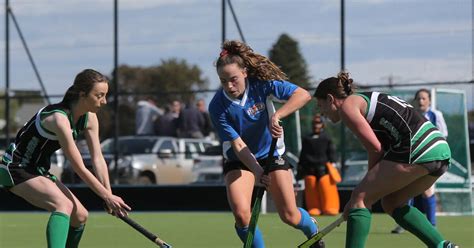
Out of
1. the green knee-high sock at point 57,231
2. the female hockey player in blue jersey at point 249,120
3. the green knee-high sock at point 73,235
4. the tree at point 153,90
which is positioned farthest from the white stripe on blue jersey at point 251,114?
the tree at point 153,90

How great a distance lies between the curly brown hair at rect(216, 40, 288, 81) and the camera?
6.87m

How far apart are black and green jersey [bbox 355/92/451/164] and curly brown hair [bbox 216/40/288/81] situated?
0.67m

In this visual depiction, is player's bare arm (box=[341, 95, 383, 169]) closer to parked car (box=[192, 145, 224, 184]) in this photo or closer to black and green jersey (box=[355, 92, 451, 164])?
black and green jersey (box=[355, 92, 451, 164])

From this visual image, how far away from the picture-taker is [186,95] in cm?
1631

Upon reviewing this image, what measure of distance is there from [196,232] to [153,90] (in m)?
7.05

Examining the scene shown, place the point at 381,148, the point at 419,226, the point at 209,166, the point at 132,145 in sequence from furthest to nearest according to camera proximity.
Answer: the point at 132,145 → the point at 209,166 → the point at 419,226 → the point at 381,148

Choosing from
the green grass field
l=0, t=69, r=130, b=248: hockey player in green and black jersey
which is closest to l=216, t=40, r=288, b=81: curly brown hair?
l=0, t=69, r=130, b=248: hockey player in green and black jersey

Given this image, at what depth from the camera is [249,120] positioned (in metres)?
6.97

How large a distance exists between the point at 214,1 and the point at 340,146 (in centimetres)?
267

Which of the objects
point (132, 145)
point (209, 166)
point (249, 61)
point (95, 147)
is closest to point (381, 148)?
point (249, 61)

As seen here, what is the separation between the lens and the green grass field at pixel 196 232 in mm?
9141

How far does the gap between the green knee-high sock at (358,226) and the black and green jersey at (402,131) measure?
0.34 m

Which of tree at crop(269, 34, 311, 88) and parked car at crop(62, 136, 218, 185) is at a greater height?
tree at crop(269, 34, 311, 88)

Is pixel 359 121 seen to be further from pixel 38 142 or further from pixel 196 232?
pixel 196 232
